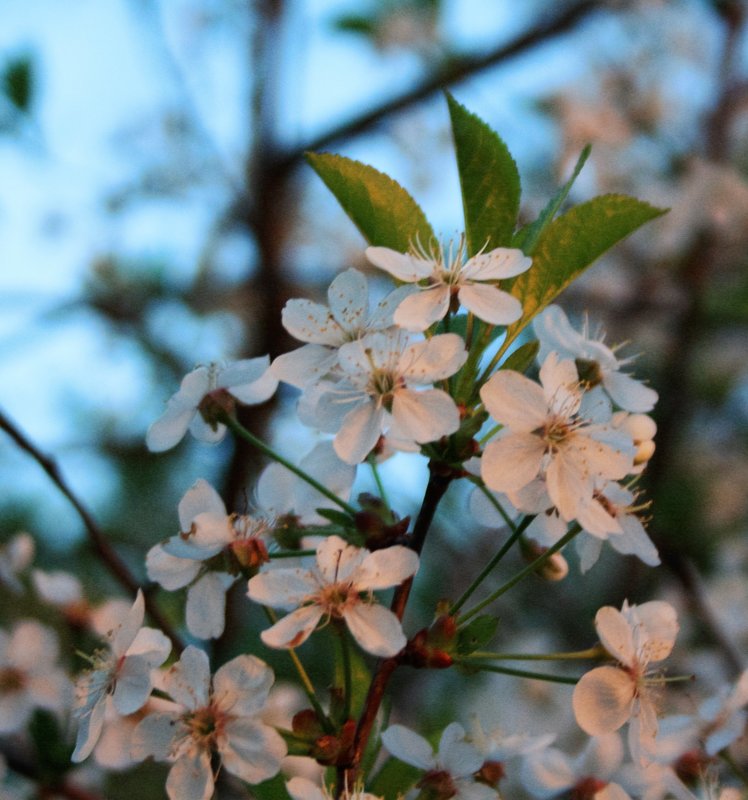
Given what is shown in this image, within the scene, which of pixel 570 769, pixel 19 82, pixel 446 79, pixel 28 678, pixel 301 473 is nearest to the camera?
pixel 301 473

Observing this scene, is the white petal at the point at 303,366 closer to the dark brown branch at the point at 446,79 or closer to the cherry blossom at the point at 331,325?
the cherry blossom at the point at 331,325

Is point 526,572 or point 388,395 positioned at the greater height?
point 388,395

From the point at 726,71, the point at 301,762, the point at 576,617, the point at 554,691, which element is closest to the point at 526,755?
the point at 301,762

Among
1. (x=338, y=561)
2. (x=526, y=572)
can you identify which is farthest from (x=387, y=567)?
(x=526, y=572)

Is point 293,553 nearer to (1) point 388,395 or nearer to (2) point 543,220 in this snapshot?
(1) point 388,395

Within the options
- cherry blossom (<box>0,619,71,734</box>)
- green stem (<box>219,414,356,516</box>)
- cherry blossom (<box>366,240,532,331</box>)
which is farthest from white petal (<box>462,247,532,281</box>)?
cherry blossom (<box>0,619,71,734</box>)

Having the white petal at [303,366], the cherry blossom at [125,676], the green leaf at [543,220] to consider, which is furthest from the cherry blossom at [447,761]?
the green leaf at [543,220]

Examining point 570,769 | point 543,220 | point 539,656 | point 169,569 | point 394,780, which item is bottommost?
point 570,769
